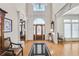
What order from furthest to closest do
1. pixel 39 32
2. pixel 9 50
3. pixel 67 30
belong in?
1. pixel 39 32
2. pixel 67 30
3. pixel 9 50

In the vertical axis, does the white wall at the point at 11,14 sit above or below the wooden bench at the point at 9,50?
above

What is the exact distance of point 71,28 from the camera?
1730cm

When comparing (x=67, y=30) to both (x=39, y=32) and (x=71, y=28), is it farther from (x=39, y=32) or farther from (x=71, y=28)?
(x=39, y=32)

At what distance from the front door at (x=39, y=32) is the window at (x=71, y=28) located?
3086 millimetres

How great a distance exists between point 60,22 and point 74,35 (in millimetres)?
2162

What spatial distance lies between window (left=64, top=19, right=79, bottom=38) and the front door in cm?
309

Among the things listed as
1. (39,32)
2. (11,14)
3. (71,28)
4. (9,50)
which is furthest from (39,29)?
(9,50)

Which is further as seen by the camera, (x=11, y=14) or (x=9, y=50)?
(x=11, y=14)

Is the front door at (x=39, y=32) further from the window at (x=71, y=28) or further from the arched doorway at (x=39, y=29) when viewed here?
the window at (x=71, y=28)

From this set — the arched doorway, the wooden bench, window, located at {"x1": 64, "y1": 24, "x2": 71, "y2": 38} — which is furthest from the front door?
the wooden bench

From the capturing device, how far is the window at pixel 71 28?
17.0 metres

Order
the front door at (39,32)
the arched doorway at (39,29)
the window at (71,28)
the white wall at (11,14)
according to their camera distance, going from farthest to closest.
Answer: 1. the front door at (39,32)
2. the arched doorway at (39,29)
3. the window at (71,28)
4. the white wall at (11,14)

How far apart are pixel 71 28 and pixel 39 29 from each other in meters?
3.96

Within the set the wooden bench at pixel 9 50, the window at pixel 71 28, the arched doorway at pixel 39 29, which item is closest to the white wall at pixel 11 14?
the wooden bench at pixel 9 50
